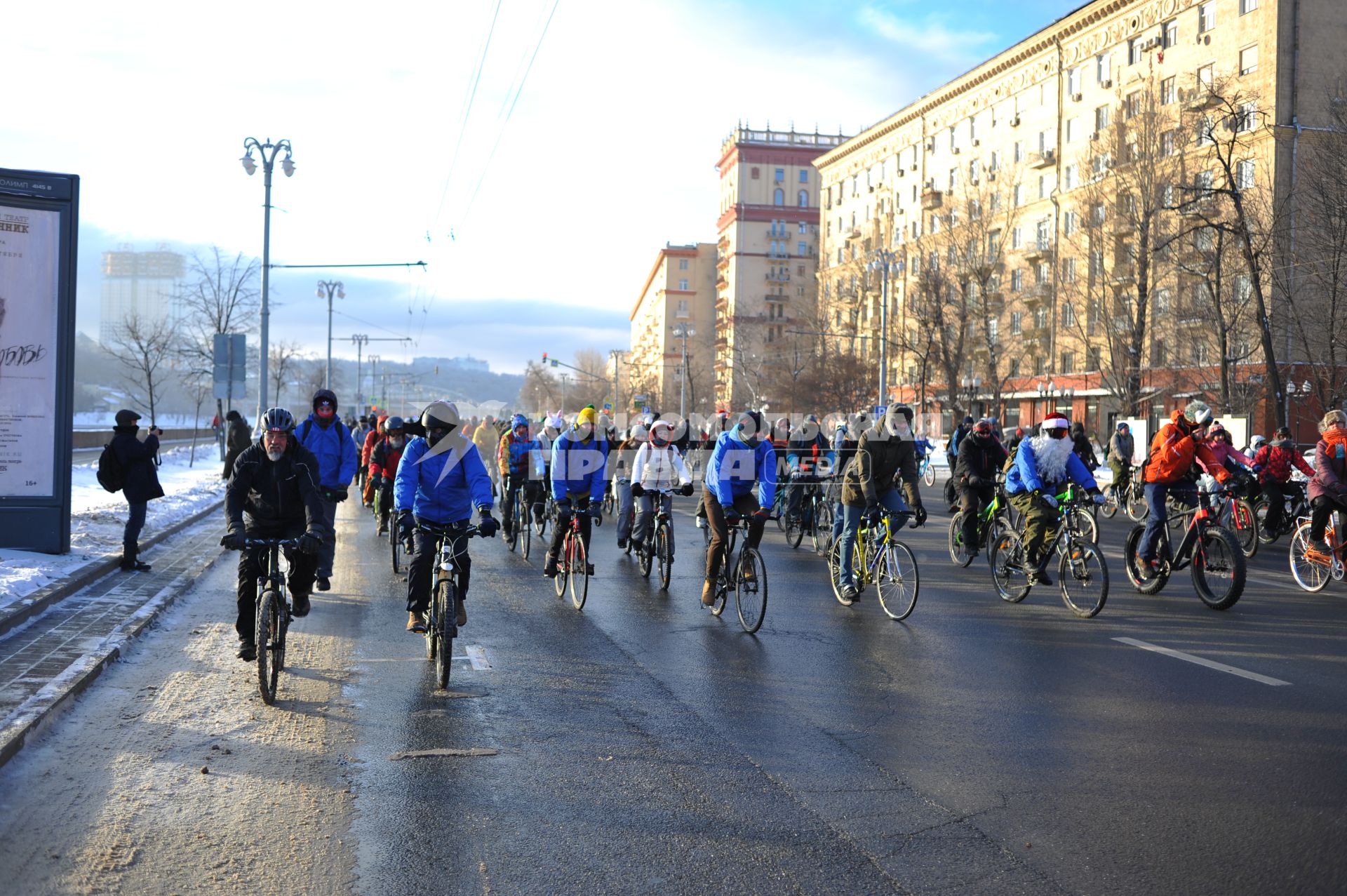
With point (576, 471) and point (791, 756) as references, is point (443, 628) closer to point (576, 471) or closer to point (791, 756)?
point (791, 756)

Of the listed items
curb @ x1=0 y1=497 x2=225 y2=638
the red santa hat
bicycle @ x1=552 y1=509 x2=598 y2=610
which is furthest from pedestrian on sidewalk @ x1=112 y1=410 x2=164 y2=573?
the red santa hat

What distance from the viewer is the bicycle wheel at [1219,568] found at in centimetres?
1077

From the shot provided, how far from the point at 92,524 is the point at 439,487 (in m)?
10.1

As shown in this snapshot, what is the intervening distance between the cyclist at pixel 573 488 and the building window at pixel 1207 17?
145ft

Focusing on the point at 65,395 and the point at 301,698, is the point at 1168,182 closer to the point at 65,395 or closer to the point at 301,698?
the point at 65,395

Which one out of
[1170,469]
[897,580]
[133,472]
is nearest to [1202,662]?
[897,580]

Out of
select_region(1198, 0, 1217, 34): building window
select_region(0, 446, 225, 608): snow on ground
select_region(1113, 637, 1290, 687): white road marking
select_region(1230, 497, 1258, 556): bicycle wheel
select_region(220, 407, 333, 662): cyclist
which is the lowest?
select_region(1113, 637, 1290, 687): white road marking

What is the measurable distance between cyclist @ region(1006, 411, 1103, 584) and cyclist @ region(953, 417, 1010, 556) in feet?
7.84

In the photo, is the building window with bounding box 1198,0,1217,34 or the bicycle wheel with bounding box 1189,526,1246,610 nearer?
the bicycle wheel with bounding box 1189,526,1246,610

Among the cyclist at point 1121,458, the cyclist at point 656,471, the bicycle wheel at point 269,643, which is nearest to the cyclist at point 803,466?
the cyclist at point 656,471

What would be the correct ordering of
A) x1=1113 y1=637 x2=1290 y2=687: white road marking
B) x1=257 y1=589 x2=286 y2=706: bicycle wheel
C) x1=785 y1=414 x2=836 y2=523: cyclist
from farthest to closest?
x1=785 y1=414 x2=836 y2=523: cyclist < x1=1113 y1=637 x2=1290 y2=687: white road marking < x1=257 y1=589 x2=286 y2=706: bicycle wheel

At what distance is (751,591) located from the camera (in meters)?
9.75

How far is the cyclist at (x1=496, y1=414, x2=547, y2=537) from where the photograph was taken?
1555 cm

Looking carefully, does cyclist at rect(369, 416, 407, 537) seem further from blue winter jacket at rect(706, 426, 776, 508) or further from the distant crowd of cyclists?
blue winter jacket at rect(706, 426, 776, 508)
